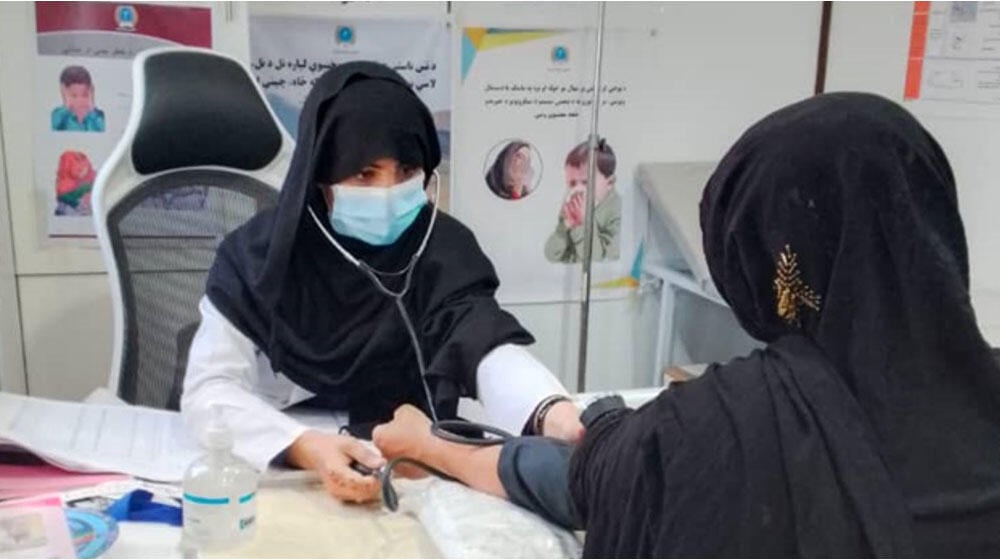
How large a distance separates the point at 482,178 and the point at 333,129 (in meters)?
1.18

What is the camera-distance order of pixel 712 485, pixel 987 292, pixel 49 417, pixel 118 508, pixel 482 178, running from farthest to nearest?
1. pixel 482 178
2. pixel 987 292
3. pixel 49 417
4. pixel 118 508
5. pixel 712 485

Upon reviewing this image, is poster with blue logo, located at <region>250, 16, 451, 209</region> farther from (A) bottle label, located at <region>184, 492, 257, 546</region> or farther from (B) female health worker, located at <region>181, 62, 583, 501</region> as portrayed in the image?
(A) bottle label, located at <region>184, 492, 257, 546</region>

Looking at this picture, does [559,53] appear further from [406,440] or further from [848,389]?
[848,389]

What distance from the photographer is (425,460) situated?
3.77 feet

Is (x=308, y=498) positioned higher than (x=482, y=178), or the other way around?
(x=482, y=178)

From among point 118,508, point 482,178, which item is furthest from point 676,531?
point 482,178

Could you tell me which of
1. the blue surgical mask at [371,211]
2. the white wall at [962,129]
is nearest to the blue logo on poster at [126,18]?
the blue surgical mask at [371,211]

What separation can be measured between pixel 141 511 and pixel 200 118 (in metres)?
0.83

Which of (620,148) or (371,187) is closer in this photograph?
(371,187)

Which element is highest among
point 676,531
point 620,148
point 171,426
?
point 620,148

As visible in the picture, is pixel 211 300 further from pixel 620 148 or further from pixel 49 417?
pixel 620 148

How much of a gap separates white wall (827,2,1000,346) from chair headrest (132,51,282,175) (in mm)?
1582

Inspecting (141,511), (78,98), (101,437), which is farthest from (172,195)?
(141,511)

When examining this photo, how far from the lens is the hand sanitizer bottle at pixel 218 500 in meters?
0.95
